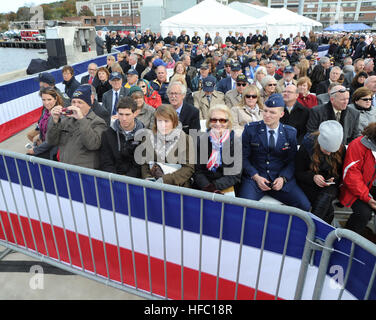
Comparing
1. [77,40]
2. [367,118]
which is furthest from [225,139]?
[77,40]

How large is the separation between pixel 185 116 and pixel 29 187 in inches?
107

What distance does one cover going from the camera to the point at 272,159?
3.52 metres

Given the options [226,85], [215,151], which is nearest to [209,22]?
[226,85]

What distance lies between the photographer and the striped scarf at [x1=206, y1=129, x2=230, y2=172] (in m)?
3.29

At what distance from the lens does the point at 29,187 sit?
9.18 feet

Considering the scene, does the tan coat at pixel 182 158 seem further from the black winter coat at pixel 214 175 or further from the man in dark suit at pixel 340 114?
the man in dark suit at pixel 340 114

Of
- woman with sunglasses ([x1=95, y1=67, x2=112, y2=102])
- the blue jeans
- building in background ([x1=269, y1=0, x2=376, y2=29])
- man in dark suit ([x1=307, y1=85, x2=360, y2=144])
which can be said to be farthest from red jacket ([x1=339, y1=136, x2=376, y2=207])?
building in background ([x1=269, y1=0, x2=376, y2=29])

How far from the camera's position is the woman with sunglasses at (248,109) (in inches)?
179

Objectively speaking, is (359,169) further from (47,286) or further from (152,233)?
(47,286)

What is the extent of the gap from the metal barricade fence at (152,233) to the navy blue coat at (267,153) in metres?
1.54

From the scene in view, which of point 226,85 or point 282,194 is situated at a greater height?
point 226,85

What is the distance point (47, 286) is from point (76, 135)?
167 cm

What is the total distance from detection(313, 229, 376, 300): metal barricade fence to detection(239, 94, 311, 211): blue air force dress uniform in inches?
64.3
